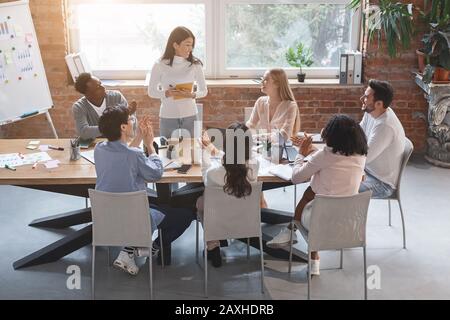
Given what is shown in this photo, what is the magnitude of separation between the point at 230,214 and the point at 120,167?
2.35 feet

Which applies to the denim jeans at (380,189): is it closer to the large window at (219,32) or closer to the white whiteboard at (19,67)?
the large window at (219,32)

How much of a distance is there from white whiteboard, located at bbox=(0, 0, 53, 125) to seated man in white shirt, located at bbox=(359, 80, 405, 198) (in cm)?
334

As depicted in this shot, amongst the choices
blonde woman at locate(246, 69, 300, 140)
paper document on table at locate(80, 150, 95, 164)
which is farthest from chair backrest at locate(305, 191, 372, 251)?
paper document on table at locate(80, 150, 95, 164)

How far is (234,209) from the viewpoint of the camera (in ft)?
11.6

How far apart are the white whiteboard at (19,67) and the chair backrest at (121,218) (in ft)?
8.56

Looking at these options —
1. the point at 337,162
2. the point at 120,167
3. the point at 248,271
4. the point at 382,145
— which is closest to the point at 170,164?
the point at 120,167

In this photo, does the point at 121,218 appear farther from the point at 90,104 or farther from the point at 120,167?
the point at 90,104

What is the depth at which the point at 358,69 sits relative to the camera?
20.8 ft

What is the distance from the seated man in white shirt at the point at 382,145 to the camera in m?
4.15

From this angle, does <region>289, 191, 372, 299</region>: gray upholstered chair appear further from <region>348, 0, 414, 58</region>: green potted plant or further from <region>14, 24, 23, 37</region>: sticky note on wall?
<region>14, 24, 23, 37</region>: sticky note on wall

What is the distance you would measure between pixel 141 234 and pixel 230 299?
0.70 metres

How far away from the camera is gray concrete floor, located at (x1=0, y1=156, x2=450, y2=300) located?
374 centimetres

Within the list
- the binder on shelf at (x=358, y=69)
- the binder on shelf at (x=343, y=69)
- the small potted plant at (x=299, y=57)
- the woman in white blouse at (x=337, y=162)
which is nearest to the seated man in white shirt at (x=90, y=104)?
the woman in white blouse at (x=337, y=162)
